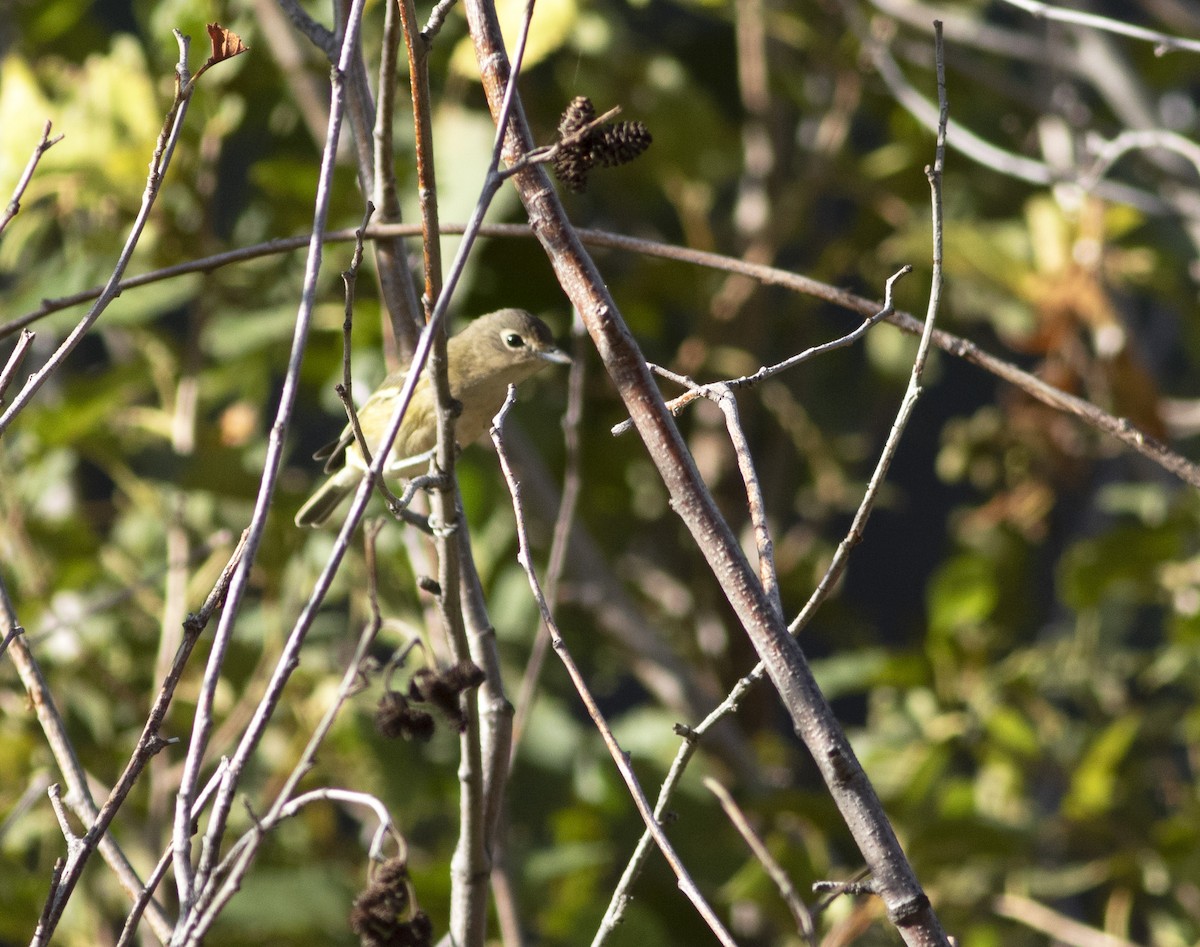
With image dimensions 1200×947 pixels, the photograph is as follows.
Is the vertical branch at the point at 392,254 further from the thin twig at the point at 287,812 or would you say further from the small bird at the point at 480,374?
the small bird at the point at 480,374

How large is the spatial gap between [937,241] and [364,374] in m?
1.87

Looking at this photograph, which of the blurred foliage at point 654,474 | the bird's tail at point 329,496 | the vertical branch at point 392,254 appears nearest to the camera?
the vertical branch at point 392,254

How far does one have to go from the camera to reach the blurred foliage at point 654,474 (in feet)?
9.21

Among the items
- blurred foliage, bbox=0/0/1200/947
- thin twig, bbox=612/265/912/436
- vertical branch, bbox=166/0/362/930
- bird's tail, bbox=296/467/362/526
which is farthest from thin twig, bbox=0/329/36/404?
bird's tail, bbox=296/467/362/526

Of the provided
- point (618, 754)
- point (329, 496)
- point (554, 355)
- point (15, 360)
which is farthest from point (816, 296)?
point (329, 496)

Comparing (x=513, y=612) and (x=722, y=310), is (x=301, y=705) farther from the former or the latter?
(x=722, y=310)

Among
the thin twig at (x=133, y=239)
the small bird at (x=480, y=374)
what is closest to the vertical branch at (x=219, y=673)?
the thin twig at (x=133, y=239)

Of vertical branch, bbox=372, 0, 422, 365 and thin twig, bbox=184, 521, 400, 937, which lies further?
vertical branch, bbox=372, 0, 422, 365

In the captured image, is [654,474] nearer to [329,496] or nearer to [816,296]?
[329,496]

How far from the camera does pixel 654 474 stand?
3773mm

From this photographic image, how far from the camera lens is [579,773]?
316 cm

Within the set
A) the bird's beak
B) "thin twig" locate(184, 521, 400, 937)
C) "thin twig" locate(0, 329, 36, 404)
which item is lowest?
"thin twig" locate(184, 521, 400, 937)

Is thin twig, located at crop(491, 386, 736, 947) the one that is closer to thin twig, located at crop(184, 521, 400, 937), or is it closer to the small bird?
thin twig, located at crop(184, 521, 400, 937)

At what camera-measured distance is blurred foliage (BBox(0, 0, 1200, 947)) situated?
281 cm
